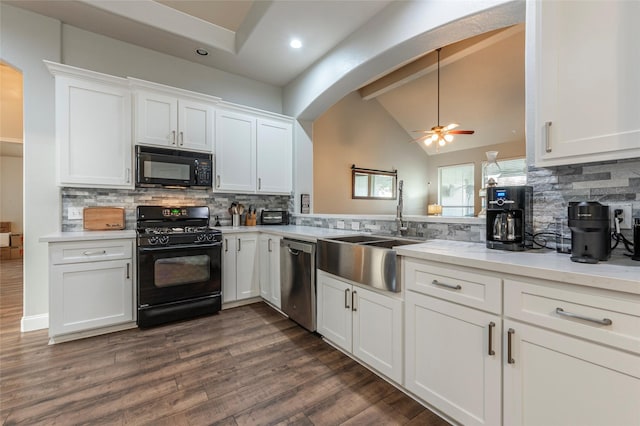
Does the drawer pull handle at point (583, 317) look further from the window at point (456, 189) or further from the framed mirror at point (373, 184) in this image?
the window at point (456, 189)

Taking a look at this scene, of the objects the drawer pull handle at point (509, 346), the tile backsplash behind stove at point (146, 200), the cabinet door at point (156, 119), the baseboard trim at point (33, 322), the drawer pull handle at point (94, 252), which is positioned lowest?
the baseboard trim at point (33, 322)

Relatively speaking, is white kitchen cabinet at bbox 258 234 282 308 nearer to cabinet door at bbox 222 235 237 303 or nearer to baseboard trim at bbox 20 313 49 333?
cabinet door at bbox 222 235 237 303

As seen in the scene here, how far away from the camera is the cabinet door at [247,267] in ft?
10.4

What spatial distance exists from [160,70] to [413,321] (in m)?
3.74

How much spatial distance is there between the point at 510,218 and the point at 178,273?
279 cm

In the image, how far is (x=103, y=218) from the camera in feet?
9.45

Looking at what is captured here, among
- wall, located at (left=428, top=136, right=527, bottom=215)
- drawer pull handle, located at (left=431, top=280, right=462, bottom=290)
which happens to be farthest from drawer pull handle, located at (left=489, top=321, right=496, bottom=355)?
wall, located at (left=428, top=136, right=527, bottom=215)

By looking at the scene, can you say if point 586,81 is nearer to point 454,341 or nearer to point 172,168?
point 454,341

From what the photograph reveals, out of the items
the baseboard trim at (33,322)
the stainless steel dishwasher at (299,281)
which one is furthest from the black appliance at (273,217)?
the baseboard trim at (33,322)

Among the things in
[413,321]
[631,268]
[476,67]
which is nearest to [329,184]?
[476,67]

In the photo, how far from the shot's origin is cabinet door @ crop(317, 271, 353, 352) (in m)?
2.07

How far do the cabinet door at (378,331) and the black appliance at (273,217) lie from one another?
2130 millimetres

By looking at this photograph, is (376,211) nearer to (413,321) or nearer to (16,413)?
(413,321)

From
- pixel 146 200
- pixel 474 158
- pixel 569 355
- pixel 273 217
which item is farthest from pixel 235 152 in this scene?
pixel 474 158
